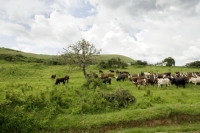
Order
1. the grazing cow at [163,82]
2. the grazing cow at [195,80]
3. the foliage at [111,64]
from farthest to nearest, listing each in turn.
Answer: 1. the foliage at [111,64]
2. the grazing cow at [195,80]
3. the grazing cow at [163,82]

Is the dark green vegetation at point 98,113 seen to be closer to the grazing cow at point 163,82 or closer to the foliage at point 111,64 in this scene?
the grazing cow at point 163,82

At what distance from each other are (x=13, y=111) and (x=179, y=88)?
19.1 metres

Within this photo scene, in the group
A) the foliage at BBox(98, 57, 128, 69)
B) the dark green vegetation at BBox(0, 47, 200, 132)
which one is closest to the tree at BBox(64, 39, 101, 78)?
the dark green vegetation at BBox(0, 47, 200, 132)

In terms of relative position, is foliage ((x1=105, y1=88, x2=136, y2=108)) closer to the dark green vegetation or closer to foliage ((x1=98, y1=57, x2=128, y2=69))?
the dark green vegetation

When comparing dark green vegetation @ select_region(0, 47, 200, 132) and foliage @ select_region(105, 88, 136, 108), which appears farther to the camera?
foliage @ select_region(105, 88, 136, 108)

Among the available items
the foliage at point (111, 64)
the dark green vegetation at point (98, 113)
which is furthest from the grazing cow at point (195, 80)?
the foliage at point (111, 64)

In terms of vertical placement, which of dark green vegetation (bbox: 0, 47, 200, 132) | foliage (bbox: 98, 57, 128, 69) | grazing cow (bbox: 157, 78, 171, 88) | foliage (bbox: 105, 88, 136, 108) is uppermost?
foliage (bbox: 98, 57, 128, 69)

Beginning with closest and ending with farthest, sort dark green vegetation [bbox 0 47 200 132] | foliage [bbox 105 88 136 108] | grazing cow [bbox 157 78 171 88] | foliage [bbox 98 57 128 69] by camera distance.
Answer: dark green vegetation [bbox 0 47 200 132] → foliage [bbox 105 88 136 108] → grazing cow [bbox 157 78 171 88] → foliage [bbox 98 57 128 69]

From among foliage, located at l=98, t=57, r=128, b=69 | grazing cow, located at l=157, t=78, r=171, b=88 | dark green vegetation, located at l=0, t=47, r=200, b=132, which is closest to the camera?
dark green vegetation, located at l=0, t=47, r=200, b=132

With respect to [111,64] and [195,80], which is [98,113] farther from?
[111,64]

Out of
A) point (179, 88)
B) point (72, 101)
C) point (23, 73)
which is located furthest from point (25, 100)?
point (23, 73)

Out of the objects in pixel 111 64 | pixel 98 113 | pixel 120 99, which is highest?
Result: pixel 111 64

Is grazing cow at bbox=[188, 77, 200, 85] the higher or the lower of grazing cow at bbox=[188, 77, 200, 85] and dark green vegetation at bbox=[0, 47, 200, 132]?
the higher

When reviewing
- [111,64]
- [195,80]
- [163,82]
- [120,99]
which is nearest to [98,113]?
[120,99]
